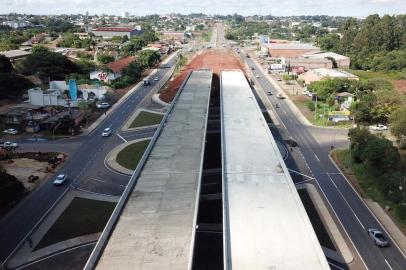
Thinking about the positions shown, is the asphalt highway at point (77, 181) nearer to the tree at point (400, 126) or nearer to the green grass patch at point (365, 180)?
the green grass patch at point (365, 180)

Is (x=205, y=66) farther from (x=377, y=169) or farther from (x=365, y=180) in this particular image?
(x=365, y=180)

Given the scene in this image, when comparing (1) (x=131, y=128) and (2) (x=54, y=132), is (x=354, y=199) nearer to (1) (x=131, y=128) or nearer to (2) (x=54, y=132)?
(1) (x=131, y=128)

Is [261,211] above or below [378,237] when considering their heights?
above

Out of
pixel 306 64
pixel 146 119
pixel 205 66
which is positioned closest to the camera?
pixel 146 119

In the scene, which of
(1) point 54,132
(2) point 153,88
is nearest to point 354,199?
(1) point 54,132

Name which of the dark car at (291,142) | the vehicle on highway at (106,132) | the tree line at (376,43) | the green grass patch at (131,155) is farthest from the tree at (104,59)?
the dark car at (291,142)

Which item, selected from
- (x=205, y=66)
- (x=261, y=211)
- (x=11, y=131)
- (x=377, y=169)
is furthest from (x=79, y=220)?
(x=205, y=66)
